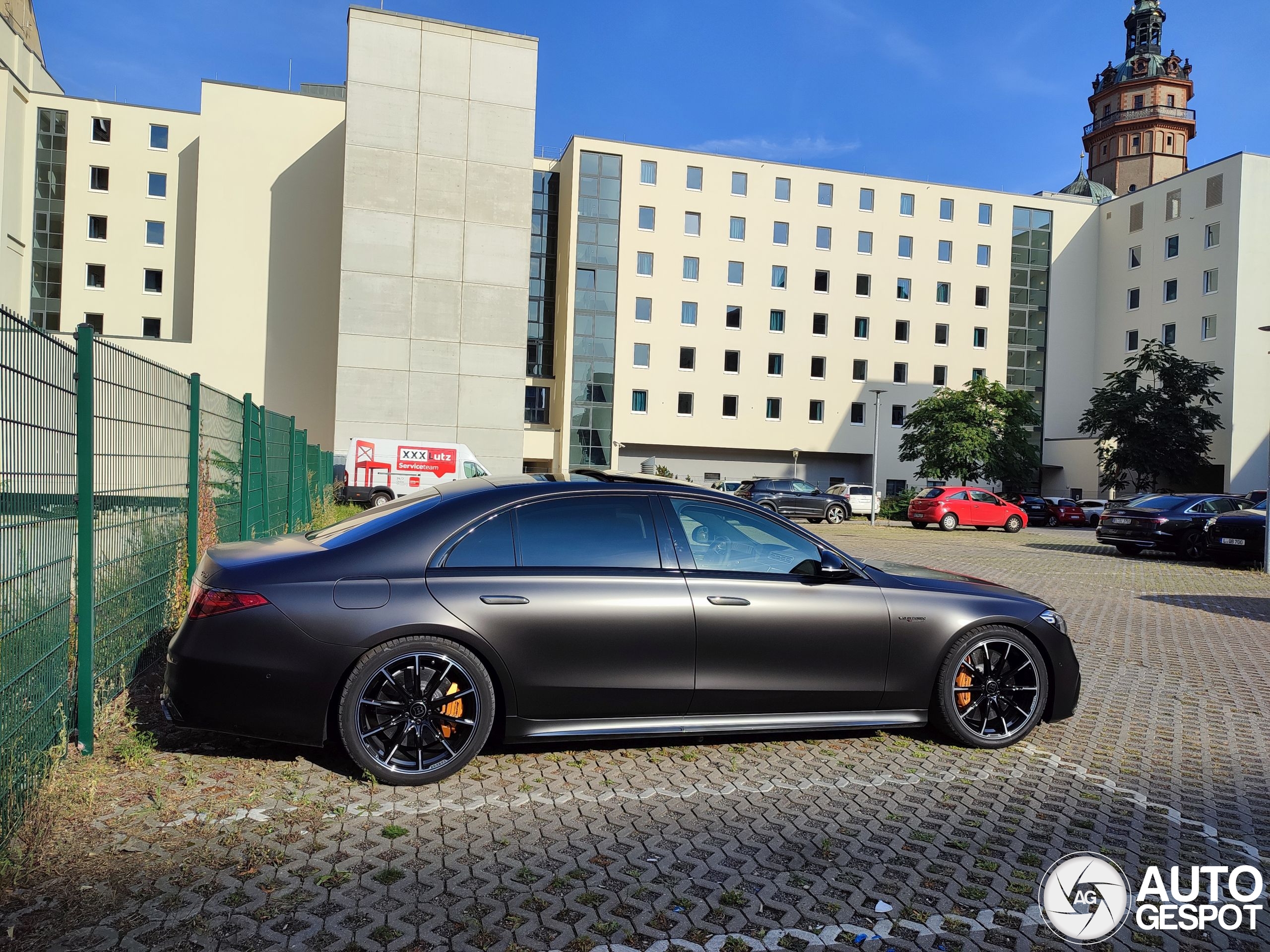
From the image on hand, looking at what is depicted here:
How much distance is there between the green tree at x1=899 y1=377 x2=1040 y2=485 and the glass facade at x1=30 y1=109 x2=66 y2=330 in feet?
152

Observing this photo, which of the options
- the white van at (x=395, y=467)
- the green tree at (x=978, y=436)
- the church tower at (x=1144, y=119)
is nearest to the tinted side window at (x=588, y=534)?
the white van at (x=395, y=467)

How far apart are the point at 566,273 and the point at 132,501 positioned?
54.3 metres

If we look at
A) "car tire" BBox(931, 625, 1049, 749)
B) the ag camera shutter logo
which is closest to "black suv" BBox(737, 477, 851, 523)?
"car tire" BBox(931, 625, 1049, 749)

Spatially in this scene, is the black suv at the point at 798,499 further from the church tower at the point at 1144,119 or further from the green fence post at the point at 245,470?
the church tower at the point at 1144,119

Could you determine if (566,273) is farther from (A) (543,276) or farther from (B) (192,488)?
(B) (192,488)

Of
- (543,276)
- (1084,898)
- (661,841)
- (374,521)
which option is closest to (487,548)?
(374,521)

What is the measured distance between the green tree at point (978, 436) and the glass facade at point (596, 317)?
19.3 m

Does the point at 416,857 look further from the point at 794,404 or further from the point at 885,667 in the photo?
the point at 794,404

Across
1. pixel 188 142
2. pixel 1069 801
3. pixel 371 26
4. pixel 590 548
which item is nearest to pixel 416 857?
pixel 590 548

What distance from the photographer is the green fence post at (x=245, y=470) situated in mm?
9117

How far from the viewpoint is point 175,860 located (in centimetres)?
347

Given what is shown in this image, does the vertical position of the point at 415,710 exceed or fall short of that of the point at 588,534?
it falls short

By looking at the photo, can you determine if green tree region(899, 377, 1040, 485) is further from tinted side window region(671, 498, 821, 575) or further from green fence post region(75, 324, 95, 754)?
green fence post region(75, 324, 95, 754)

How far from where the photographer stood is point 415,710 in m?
4.38
